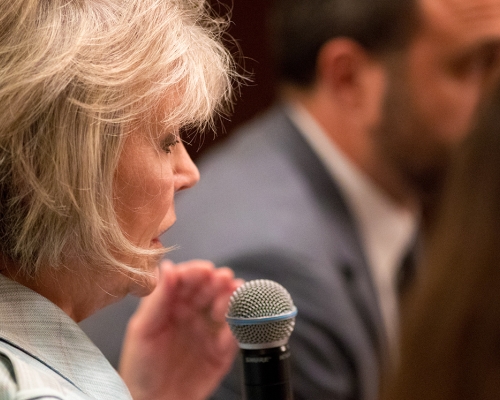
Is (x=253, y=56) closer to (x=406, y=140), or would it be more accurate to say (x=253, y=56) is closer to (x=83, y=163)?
(x=406, y=140)

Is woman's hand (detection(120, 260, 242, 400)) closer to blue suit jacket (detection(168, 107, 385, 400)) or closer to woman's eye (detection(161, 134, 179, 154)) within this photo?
woman's eye (detection(161, 134, 179, 154))

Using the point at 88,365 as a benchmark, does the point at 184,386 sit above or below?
below

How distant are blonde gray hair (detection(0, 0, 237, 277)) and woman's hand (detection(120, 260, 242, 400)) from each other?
239 millimetres

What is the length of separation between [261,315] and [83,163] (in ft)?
0.98

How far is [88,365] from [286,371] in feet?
0.79

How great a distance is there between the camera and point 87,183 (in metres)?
0.84

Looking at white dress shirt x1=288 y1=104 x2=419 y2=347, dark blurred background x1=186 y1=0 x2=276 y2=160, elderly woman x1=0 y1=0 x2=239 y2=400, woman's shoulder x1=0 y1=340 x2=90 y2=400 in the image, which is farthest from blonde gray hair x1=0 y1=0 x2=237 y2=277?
dark blurred background x1=186 y1=0 x2=276 y2=160

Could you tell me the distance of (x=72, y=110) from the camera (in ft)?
2.71

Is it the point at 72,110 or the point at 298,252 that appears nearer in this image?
the point at 72,110

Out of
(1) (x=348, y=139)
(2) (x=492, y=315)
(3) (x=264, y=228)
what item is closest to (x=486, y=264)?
(2) (x=492, y=315)

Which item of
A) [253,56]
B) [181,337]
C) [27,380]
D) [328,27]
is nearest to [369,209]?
Answer: [328,27]

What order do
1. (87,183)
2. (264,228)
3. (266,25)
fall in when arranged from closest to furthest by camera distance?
(87,183) → (264,228) → (266,25)

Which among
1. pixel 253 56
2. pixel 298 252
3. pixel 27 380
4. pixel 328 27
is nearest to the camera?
pixel 27 380

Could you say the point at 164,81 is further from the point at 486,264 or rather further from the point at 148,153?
the point at 486,264
